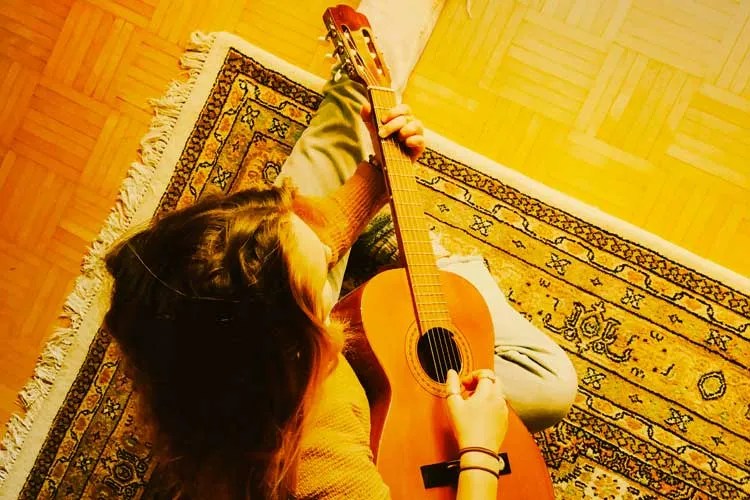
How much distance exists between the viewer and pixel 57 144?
4.11 ft

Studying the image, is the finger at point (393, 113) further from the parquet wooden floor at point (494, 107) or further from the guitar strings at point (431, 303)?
the parquet wooden floor at point (494, 107)

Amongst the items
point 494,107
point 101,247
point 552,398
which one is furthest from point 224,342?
point 494,107

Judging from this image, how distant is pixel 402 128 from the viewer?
87 centimetres

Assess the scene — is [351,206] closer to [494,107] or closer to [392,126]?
[392,126]

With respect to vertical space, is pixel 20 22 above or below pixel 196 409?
above

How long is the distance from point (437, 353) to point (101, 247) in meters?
0.74

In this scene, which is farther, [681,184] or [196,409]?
[681,184]

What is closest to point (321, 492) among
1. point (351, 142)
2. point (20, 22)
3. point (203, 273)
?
point (203, 273)

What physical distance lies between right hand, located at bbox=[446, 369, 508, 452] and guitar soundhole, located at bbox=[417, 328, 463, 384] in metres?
0.03

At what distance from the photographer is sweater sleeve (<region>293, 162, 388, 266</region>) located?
912 millimetres

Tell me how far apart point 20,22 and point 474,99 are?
1.00m

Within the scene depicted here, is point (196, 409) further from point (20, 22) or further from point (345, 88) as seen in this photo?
point (20, 22)

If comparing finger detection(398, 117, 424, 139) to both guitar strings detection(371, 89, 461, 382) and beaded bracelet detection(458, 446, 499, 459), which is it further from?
beaded bracelet detection(458, 446, 499, 459)

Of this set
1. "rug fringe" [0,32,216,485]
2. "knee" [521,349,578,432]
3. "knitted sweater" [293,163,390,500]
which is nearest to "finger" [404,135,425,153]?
"knitted sweater" [293,163,390,500]
